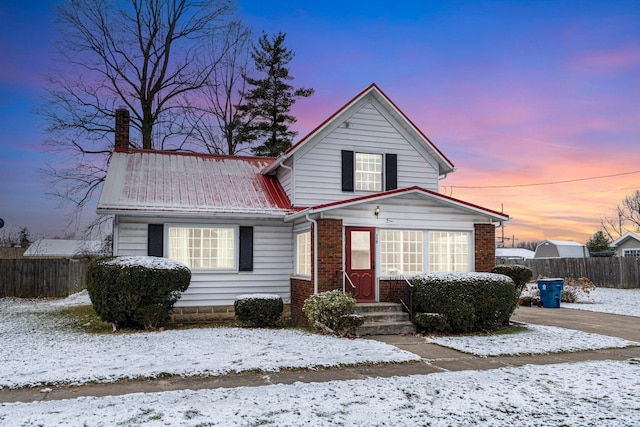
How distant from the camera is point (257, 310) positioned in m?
12.9

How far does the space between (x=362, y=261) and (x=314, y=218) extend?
178 cm

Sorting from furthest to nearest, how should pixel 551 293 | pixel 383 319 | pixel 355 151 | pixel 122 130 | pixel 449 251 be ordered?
pixel 551 293 → pixel 122 130 → pixel 355 151 → pixel 449 251 → pixel 383 319

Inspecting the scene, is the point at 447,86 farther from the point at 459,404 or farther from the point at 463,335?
the point at 459,404

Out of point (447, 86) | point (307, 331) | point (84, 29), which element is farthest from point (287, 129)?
point (307, 331)

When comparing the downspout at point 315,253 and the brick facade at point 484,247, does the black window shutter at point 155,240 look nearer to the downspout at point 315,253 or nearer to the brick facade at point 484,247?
the downspout at point 315,253

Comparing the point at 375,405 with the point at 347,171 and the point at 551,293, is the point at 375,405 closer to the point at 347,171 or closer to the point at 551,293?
the point at 347,171

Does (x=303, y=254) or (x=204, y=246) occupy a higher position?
(x=204, y=246)

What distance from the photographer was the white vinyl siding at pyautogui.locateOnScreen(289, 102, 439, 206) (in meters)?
15.7

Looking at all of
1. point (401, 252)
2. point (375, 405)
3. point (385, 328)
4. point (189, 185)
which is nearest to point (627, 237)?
point (401, 252)

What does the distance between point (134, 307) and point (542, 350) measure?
909 cm

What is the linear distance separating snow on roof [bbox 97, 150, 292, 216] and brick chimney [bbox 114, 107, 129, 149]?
1.46m

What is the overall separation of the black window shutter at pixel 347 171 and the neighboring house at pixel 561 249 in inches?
1456

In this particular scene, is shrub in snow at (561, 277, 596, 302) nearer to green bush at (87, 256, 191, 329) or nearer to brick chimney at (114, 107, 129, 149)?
green bush at (87, 256, 191, 329)

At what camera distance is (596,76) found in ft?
57.2
